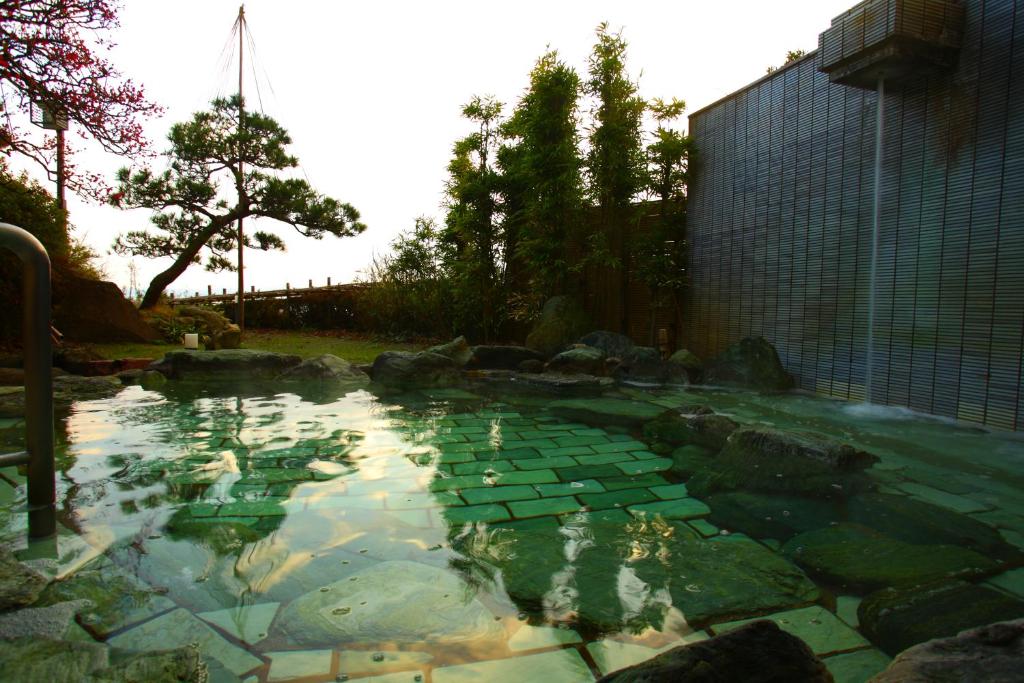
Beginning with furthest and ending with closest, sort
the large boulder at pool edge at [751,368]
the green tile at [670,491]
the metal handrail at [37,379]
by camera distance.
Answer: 1. the large boulder at pool edge at [751,368]
2. the green tile at [670,491]
3. the metal handrail at [37,379]

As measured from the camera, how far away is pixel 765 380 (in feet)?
21.4

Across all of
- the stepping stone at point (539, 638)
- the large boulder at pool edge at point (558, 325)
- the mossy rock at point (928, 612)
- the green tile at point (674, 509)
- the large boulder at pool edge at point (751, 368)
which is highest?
the large boulder at pool edge at point (558, 325)

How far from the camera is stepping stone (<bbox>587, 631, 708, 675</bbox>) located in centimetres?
151

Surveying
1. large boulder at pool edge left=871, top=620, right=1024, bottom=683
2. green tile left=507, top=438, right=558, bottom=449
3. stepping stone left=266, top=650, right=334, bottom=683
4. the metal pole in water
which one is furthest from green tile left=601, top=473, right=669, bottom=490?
the metal pole in water

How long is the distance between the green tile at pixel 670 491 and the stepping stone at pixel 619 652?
1259 mm

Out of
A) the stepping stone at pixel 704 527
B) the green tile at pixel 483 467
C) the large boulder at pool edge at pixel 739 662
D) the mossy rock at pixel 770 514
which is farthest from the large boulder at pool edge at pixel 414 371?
the large boulder at pool edge at pixel 739 662

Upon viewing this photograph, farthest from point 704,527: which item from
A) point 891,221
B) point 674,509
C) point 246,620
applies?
point 891,221

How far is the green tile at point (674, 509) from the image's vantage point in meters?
2.63

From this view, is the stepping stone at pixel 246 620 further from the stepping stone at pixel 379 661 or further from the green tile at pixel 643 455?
the green tile at pixel 643 455

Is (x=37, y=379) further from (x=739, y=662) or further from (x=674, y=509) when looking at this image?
(x=674, y=509)

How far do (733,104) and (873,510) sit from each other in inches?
243

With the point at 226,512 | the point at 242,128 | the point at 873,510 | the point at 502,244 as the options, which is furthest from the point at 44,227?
the point at 873,510

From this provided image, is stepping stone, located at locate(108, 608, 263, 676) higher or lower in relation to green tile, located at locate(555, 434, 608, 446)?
higher

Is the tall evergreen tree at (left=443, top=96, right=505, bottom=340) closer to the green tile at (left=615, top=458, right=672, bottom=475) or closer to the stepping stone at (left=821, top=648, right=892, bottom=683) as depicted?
the green tile at (left=615, top=458, right=672, bottom=475)
